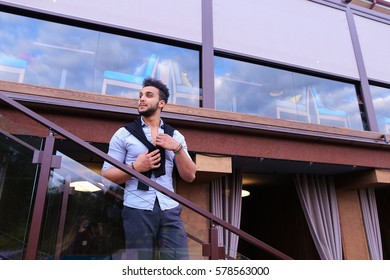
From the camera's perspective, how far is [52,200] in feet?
5.08

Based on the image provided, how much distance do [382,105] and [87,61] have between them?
5142 mm

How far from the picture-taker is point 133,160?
1.80 meters

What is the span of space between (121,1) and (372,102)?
4.61 metres

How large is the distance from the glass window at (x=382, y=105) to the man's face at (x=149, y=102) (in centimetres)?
463

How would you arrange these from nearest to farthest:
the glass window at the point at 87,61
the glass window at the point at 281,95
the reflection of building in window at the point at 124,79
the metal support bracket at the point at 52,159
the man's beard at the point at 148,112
Result: the metal support bracket at the point at 52,159
the man's beard at the point at 148,112
the glass window at the point at 87,61
the reflection of building in window at the point at 124,79
the glass window at the point at 281,95

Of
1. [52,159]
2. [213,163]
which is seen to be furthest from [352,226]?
[52,159]

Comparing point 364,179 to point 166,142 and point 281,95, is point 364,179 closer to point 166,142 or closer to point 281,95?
point 281,95

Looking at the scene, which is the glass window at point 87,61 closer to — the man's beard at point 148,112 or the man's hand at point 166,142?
the man's beard at point 148,112

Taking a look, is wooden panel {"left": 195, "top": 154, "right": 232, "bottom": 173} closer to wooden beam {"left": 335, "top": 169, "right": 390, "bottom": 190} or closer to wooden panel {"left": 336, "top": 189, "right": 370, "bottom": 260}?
wooden beam {"left": 335, "top": 169, "right": 390, "bottom": 190}

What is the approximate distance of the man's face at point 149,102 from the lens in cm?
195

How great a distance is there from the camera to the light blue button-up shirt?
1627 mm

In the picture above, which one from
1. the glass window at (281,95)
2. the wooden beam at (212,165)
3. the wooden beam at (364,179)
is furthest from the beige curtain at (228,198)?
the wooden beam at (364,179)

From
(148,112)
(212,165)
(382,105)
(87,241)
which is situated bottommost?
(87,241)

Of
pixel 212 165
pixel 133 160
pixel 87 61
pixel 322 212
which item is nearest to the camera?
pixel 133 160
